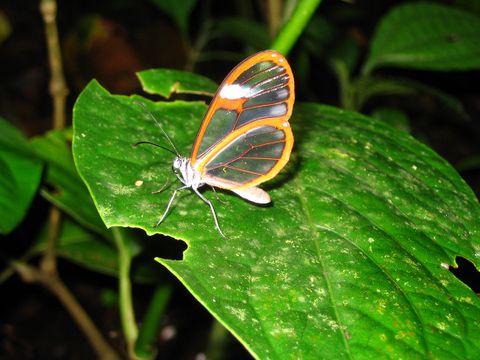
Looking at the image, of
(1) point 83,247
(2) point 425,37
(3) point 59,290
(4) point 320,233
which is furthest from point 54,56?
(2) point 425,37

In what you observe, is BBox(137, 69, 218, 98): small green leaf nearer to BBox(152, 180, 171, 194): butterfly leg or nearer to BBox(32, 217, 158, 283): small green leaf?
BBox(152, 180, 171, 194): butterfly leg

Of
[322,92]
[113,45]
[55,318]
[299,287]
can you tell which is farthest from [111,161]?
[322,92]

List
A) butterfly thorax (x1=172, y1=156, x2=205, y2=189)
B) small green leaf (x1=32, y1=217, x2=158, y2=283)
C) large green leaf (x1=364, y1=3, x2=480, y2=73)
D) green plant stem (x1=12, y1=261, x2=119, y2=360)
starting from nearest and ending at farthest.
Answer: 1. butterfly thorax (x1=172, y1=156, x2=205, y2=189)
2. green plant stem (x1=12, y1=261, x2=119, y2=360)
3. small green leaf (x1=32, y1=217, x2=158, y2=283)
4. large green leaf (x1=364, y1=3, x2=480, y2=73)

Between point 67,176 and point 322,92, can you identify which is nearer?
point 67,176

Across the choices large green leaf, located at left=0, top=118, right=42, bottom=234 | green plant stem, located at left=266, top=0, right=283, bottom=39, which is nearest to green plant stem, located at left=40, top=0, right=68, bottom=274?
large green leaf, located at left=0, top=118, right=42, bottom=234

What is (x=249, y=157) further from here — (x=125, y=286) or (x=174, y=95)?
(x=125, y=286)

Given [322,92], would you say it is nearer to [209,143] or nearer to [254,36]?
[254,36]

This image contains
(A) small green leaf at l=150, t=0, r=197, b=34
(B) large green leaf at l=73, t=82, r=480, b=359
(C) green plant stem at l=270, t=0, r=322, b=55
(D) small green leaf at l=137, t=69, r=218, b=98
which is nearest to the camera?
(B) large green leaf at l=73, t=82, r=480, b=359
